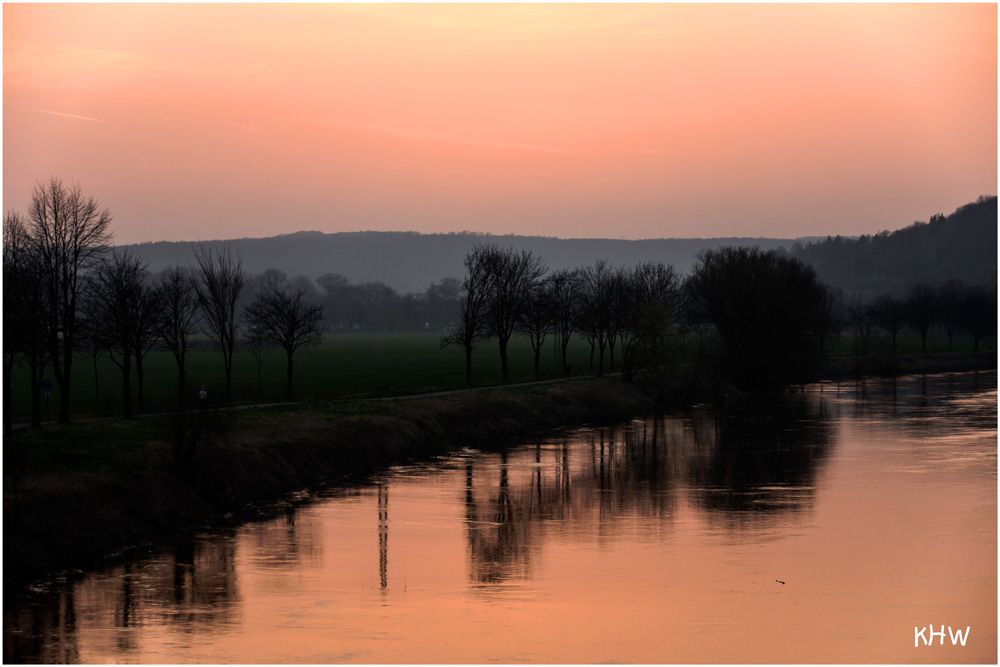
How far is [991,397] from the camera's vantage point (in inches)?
2896

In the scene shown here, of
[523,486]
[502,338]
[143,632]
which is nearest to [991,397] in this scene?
[502,338]

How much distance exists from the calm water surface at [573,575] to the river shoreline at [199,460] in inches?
62.7

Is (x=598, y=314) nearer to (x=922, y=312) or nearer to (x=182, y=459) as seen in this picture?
(x=182, y=459)

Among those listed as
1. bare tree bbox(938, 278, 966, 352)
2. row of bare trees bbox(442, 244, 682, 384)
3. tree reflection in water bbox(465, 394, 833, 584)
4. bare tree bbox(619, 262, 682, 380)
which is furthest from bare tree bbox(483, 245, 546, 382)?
bare tree bbox(938, 278, 966, 352)

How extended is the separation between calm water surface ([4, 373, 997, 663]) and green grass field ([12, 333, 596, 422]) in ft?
33.8

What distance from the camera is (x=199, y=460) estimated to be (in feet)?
110

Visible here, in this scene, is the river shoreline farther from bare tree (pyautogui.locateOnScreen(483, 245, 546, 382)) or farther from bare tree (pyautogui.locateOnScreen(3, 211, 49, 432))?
bare tree (pyautogui.locateOnScreen(483, 245, 546, 382))

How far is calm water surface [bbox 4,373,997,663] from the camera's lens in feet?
66.0

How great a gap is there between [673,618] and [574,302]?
225 ft

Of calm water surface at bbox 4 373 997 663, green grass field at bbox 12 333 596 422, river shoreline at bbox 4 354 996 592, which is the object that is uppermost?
green grass field at bbox 12 333 596 422

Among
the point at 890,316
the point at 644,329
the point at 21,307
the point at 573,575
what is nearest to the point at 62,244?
the point at 21,307

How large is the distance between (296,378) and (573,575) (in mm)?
55720

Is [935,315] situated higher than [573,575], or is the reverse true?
[935,315]

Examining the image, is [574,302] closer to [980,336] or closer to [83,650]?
[980,336]
